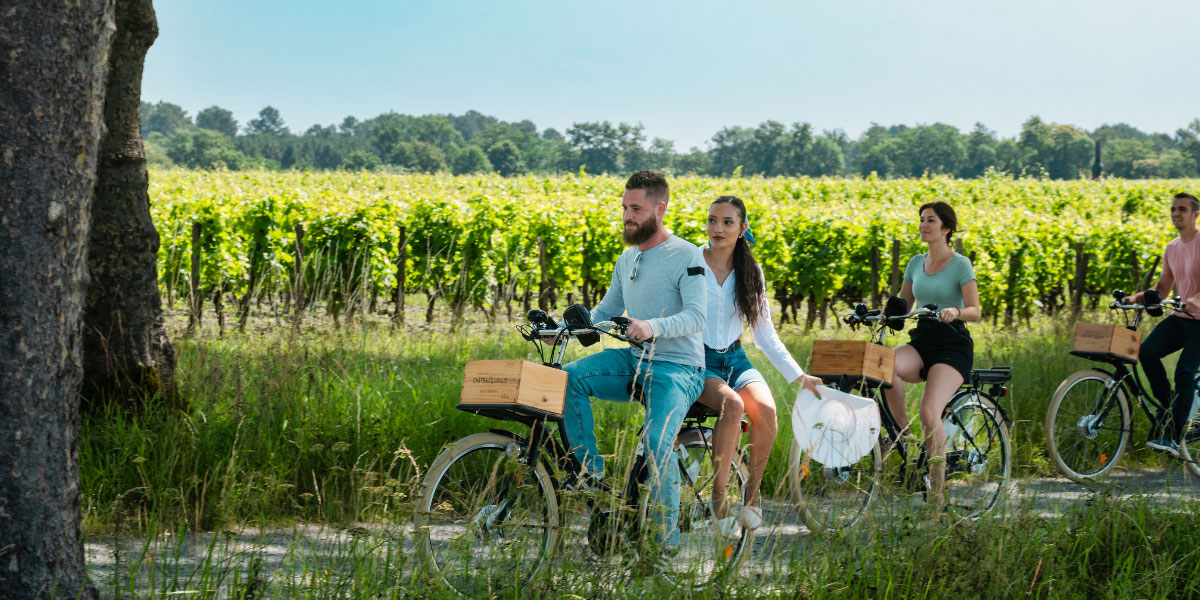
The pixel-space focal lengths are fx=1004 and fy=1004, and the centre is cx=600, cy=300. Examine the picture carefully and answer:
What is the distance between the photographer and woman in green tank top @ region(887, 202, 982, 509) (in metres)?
5.46

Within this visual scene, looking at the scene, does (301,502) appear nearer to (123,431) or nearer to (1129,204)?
(123,431)

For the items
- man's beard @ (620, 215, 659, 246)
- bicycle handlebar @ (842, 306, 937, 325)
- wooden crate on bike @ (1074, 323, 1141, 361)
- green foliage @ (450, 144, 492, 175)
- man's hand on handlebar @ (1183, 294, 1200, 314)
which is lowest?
wooden crate on bike @ (1074, 323, 1141, 361)

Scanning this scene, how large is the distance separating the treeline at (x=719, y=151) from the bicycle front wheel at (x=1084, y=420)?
269 feet

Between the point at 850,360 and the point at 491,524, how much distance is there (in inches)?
87.0

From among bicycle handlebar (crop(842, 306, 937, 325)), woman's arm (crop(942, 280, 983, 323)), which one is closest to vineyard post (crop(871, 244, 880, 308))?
woman's arm (crop(942, 280, 983, 323))

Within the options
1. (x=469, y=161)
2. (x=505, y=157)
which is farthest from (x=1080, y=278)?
(x=469, y=161)

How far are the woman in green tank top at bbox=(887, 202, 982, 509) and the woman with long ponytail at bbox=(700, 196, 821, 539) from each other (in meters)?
1.13

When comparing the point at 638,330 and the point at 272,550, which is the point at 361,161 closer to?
the point at 272,550

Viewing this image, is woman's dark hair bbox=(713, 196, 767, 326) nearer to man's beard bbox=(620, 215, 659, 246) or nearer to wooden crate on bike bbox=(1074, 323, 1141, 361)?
man's beard bbox=(620, 215, 659, 246)

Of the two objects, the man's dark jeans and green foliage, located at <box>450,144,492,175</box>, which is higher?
green foliage, located at <box>450,144,492,175</box>

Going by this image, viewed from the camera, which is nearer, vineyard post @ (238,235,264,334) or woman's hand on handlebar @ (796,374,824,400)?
woman's hand on handlebar @ (796,374,824,400)

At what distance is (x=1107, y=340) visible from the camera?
673 centimetres

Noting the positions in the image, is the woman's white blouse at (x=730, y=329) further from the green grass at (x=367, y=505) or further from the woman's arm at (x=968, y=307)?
the woman's arm at (x=968, y=307)

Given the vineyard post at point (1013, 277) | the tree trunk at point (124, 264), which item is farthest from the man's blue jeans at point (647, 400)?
the vineyard post at point (1013, 277)
